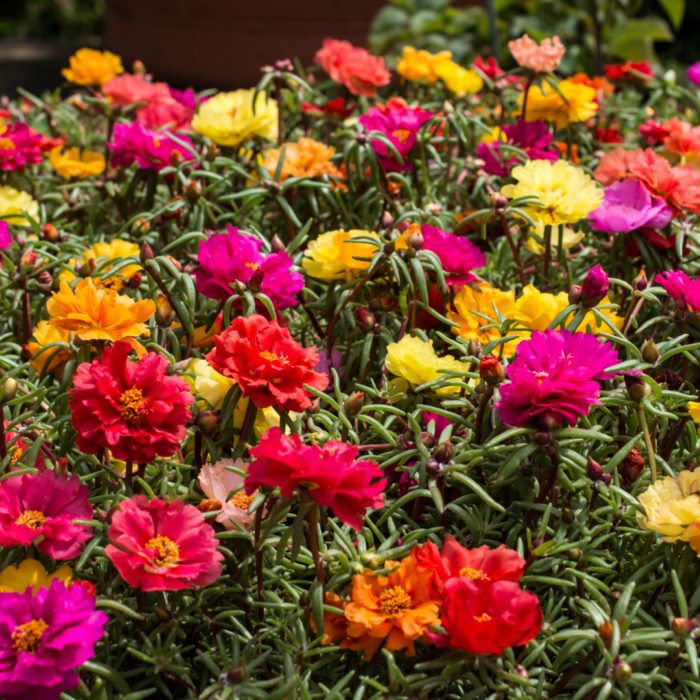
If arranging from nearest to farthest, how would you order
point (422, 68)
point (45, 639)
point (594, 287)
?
point (45, 639)
point (594, 287)
point (422, 68)

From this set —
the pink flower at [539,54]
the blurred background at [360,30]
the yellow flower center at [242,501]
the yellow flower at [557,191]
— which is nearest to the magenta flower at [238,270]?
the yellow flower center at [242,501]

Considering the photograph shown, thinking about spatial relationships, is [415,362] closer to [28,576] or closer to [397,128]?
[28,576]

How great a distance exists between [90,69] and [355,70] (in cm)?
88

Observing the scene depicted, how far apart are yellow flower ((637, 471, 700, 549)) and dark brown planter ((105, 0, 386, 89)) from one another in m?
4.93

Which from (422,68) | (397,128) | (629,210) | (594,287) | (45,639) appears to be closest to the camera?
(45,639)

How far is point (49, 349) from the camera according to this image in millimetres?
1378

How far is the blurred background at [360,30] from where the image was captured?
4.34m

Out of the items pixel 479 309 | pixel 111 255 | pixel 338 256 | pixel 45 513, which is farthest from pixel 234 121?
pixel 45 513

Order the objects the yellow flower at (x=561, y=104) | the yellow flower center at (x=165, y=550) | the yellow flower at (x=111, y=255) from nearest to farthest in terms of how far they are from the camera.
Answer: the yellow flower center at (x=165, y=550), the yellow flower at (x=111, y=255), the yellow flower at (x=561, y=104)

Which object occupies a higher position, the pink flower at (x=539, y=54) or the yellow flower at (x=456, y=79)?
the pink flower at (x=539, y=54)

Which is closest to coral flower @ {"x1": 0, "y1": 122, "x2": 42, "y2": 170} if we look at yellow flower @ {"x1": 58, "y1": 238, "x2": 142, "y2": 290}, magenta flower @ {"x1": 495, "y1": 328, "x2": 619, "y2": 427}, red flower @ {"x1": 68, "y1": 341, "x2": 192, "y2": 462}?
yellow flower @ {"x1": 58, "y1": 238, "x2": 142, "y2": 290}

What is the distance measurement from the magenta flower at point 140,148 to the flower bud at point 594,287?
1.03 metres

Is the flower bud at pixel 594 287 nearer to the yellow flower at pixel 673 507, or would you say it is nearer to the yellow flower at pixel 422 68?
the yellow flower at pixel 673 507

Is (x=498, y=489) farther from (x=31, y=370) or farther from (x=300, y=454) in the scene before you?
(x=31, y=370)
